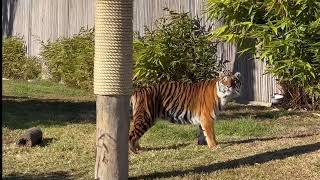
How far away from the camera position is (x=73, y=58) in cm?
1898

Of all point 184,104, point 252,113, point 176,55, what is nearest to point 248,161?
point 184,104

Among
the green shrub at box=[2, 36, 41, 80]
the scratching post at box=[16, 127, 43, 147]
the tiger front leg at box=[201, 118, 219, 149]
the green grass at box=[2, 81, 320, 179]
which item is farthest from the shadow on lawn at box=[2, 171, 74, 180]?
the green shrub at box=[2, 36, 41, 80]

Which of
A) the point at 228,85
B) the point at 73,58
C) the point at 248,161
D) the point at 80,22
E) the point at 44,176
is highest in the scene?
the point at 80,22

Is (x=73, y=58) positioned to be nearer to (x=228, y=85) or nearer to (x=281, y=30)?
(x=281, y=30)

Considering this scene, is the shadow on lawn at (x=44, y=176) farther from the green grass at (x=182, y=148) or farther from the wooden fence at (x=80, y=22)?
the wooden fence at (x=80, y=22)

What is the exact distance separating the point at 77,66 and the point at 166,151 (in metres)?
9.61

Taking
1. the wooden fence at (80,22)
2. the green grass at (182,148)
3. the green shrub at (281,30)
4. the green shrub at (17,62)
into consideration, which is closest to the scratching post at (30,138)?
the green grass at (182,148)

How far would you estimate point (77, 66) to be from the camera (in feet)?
59.9

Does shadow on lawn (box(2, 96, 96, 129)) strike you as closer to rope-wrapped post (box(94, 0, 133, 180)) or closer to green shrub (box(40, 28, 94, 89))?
green shrub (box(40, 28, 94, 89))

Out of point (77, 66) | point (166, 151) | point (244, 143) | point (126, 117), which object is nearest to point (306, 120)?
point (244, 143)

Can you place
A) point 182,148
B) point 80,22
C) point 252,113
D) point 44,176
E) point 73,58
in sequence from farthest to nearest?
point 80,22 < point 73,58 < point 252,113 < point 182,148 < point 44,176

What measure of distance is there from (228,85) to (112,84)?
2590 millimetres

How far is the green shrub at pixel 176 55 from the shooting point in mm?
14383

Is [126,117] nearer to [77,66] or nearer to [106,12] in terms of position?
[106,12]
